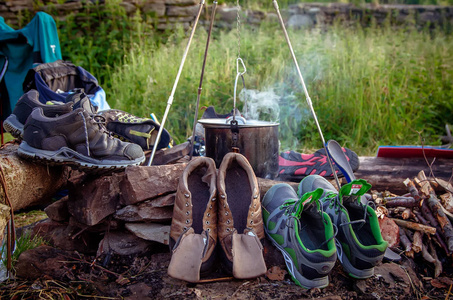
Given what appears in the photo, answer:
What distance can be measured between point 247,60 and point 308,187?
13.8 feet

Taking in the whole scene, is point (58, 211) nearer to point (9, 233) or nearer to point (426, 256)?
point (9, 233)

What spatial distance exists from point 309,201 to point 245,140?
922mm

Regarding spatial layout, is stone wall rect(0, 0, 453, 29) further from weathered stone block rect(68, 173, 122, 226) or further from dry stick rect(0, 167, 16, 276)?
dry stick rect(0, 167, 16, 276)

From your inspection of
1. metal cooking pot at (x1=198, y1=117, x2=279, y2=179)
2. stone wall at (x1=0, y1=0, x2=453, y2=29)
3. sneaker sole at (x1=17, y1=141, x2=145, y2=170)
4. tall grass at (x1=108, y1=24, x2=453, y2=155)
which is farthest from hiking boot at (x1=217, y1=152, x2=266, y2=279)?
stone wall at (x1=0, y1=0, x2=453, y2=29)

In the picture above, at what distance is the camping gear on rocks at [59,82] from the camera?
3.65 m

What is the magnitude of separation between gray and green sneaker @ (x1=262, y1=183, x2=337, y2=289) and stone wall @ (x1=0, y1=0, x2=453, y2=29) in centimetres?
658

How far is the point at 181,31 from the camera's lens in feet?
24.7

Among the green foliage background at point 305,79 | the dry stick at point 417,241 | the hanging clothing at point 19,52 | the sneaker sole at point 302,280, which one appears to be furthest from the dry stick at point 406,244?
the hanging clothing at point 19,52

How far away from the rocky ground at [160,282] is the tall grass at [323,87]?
2.87 meters

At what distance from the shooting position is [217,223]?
2266mm

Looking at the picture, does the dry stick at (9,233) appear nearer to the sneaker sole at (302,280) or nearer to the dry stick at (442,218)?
the sneaker sole at (302,280)

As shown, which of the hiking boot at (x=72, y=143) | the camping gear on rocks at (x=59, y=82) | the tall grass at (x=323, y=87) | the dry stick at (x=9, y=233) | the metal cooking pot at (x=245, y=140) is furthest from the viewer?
the tall grass at (x=323, y=87)

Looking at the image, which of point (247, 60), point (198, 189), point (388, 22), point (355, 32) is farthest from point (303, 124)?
point (388, 22)

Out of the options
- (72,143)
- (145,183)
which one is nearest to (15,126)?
(72,143)
